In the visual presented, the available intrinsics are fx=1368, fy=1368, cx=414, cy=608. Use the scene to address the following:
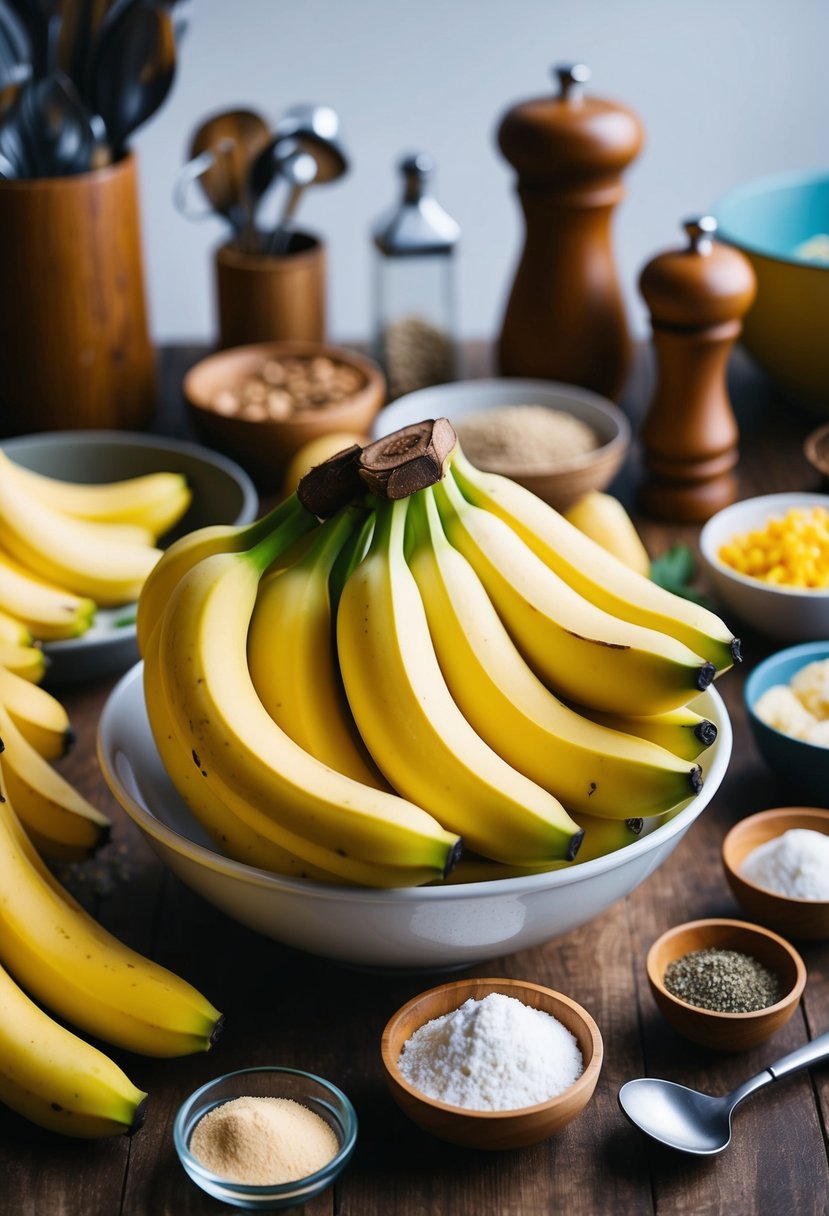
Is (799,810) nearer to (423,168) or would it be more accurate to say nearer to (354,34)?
(423,168)

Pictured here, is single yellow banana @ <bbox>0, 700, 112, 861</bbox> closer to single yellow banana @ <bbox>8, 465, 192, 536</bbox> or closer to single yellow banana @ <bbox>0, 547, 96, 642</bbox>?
single yellow banana @ <bbox>0, 547, 96, 642</bbox>

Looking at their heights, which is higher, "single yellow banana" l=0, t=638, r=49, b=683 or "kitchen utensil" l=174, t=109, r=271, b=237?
"kitchen utensil" l=174, t=109, r=271, b=237

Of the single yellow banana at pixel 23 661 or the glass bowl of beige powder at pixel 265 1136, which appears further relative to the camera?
the single yellow banana at pixel 23 661

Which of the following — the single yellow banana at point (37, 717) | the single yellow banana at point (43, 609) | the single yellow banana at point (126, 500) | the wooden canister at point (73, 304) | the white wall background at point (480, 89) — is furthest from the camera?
the white wall background at point (480, 89)

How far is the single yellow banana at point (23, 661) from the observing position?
932 mm

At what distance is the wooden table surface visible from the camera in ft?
2.07

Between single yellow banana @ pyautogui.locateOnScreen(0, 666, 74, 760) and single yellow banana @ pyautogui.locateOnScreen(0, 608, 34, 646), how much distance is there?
2.6 inches

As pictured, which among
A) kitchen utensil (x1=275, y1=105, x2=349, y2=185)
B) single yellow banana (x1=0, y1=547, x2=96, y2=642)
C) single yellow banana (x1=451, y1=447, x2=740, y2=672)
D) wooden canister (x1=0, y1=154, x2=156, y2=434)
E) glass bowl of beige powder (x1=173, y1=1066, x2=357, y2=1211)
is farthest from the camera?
kitchen utensil (x1=275, y1=105, x2=349, y2=185)

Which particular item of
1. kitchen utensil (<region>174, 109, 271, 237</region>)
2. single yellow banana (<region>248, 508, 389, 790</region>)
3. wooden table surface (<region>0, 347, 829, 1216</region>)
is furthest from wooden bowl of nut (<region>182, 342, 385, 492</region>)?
single yellow banana (<region>248, 508, 389, 790</region>)

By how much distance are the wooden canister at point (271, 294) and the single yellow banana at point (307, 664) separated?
781 mm

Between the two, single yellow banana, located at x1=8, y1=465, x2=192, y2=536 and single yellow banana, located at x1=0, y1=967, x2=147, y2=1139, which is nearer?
single yellow banana, located at x1=0, y1=967, x2=147, y2=1139

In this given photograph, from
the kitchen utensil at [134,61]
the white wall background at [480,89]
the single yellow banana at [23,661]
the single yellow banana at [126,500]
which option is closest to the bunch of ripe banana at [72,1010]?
the single yellow banana at [23,661]

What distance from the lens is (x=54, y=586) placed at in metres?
1.08

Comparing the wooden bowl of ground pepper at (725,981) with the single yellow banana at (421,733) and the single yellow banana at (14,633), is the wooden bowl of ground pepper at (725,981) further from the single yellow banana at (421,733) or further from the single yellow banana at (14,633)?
the single yellow banana at (14,633)
